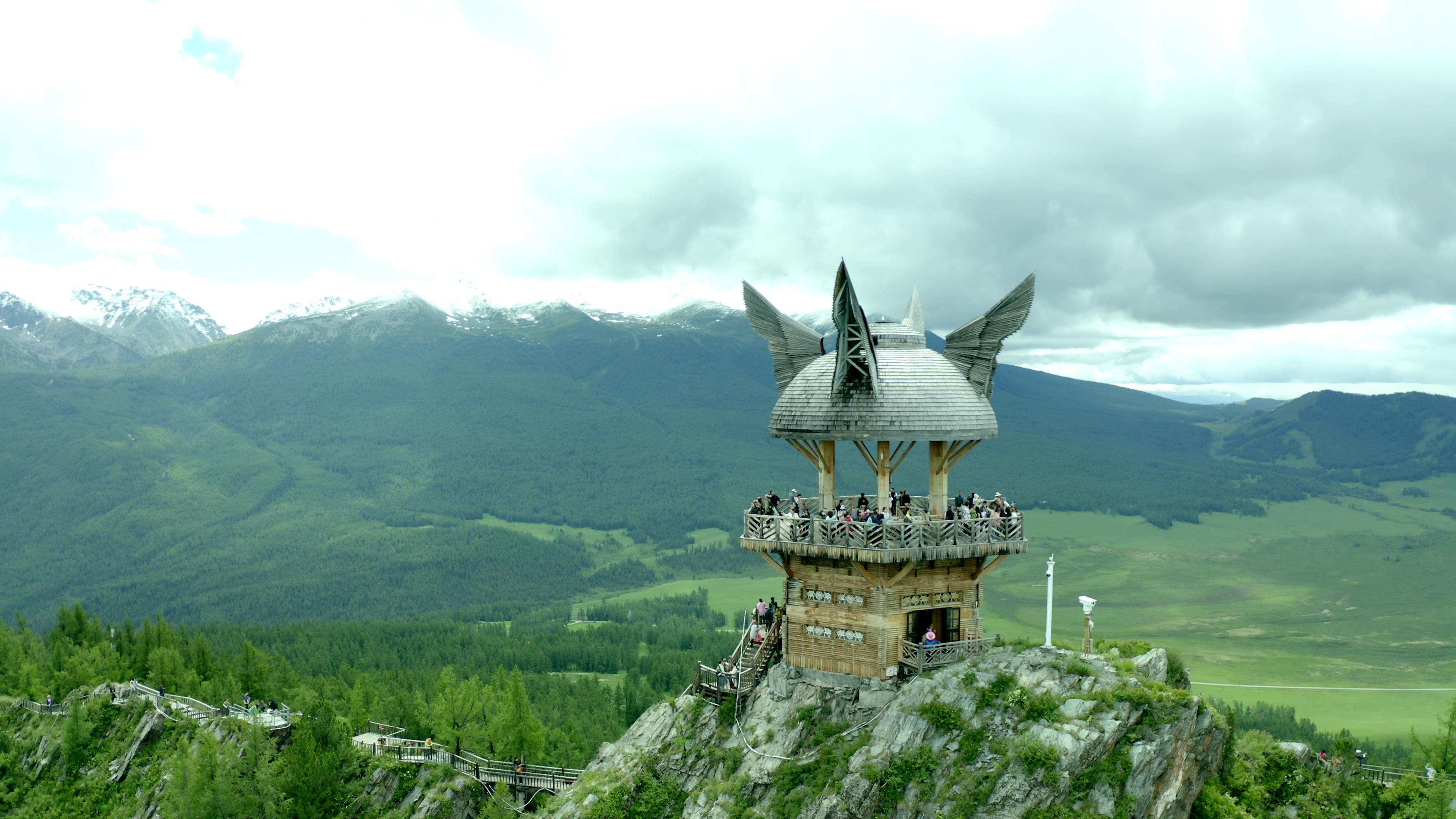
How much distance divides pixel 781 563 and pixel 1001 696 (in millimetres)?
9894

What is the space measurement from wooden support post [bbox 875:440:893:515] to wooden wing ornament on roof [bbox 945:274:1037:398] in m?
4.57

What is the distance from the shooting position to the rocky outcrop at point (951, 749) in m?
29.3

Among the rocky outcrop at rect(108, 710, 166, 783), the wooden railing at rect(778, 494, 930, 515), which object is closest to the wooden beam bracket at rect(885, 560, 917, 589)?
the wooden railing at rect(778, 494, 930, 515)

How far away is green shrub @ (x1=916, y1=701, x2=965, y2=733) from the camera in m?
31.9

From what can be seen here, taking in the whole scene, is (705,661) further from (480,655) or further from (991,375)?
(991,375)

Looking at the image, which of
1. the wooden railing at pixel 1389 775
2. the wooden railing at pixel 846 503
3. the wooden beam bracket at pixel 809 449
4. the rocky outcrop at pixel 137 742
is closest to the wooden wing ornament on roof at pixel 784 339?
the wooden beam bracket at pixel 809 449

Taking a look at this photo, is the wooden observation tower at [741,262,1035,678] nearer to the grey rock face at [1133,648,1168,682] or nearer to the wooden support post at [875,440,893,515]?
the wooden support post at [875,440,893,515]

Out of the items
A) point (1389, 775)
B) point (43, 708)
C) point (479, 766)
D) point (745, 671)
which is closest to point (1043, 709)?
point (745, 671)

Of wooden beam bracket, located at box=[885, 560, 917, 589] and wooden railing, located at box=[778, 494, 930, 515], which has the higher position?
wooden railing, located at box=[778, 494, 930, 515]

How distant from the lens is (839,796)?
3209 cm

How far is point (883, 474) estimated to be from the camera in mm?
37000

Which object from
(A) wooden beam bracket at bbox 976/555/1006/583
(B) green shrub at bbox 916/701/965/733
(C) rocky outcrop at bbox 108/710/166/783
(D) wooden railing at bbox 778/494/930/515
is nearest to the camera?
(B) green shrub at bbox 916/701/965/733

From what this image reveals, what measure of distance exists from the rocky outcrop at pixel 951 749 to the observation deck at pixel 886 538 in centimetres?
381

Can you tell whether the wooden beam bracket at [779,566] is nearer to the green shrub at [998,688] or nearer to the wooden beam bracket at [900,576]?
the wooden beam bracket at [900,576]
